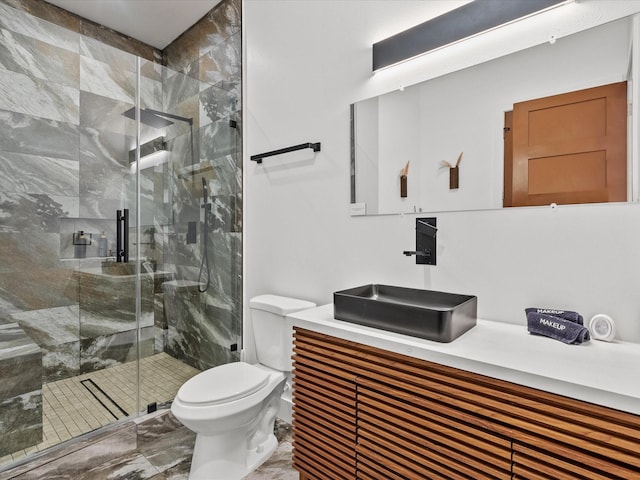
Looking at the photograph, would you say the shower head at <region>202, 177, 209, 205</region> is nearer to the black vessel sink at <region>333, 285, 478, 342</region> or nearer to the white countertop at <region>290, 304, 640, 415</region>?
the black vessel sink at <region>333, 285, 478, 342</region>

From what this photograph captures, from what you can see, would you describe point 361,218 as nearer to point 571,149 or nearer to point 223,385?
point 571,149

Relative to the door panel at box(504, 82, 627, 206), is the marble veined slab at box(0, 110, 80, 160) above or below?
above

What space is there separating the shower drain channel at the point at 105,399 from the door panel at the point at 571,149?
2.46m

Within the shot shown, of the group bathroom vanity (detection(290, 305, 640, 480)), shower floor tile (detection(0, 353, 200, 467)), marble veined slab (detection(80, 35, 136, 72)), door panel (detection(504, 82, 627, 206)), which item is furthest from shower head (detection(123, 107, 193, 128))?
door panel (detection(504, 82, 627, 206))

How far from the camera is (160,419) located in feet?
7.08

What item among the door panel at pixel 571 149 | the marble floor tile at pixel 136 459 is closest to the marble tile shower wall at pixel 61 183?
the marble floor tile at pixel 136 459

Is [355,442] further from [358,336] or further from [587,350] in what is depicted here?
[587,350]

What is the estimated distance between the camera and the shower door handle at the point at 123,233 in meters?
2.24

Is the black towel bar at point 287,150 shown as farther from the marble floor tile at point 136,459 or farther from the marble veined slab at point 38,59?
the marble floor tile at point 136,459

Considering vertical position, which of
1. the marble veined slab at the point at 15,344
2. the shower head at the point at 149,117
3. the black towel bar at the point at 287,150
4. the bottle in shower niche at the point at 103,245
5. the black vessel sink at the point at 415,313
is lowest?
the marble veined slab at the point at 15,344

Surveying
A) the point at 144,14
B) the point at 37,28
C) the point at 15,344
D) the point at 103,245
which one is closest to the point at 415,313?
the point at 103,245

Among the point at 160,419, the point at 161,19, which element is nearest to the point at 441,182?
the point at 160,419

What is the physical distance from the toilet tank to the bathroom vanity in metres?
0.43

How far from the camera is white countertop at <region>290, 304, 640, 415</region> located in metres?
0.82
